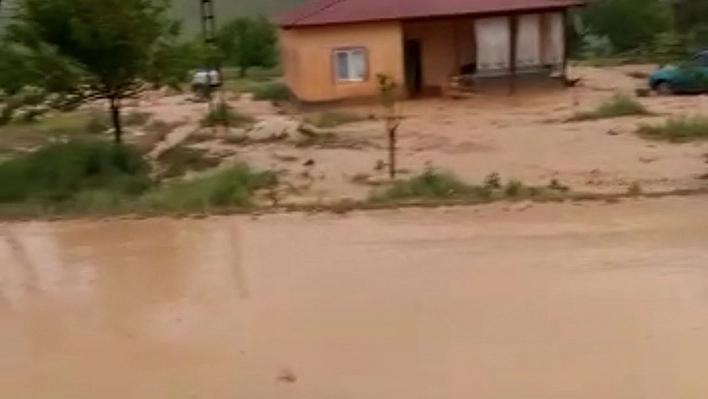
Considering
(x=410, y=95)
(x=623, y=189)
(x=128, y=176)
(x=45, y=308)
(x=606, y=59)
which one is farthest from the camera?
(x=606, y=59)

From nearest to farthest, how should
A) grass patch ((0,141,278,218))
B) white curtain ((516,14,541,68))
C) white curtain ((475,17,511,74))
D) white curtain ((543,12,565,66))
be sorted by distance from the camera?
grass patch ((0,141,278,218)), white curtain ((475,17,511,74)), white curtain ((516,14,541,68)), white curtain ((543,12,565,66))

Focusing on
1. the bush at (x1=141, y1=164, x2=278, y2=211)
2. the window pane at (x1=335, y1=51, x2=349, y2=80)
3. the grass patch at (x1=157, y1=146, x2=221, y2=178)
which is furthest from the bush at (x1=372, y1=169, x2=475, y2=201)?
the window pane at (x1=335, y1=51, x2=349, y2=80)

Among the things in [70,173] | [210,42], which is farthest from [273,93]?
[70,173]

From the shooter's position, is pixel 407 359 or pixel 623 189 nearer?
pixel 407 359

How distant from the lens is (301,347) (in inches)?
436

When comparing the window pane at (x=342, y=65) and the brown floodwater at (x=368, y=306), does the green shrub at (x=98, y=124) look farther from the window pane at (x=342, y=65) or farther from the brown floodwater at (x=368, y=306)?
the brown floodwater at (x=368, y=306)

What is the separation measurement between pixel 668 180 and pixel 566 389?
998cm

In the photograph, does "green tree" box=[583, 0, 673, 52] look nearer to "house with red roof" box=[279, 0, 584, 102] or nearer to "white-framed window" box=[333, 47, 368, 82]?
"house with red roof" box=[279, 0, 584, 102]

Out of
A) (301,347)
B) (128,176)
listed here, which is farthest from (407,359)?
(128,176)

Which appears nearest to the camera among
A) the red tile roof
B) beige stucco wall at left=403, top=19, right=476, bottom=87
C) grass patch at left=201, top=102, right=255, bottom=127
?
grass patch at left=201, top=102, right=255, bottom=127

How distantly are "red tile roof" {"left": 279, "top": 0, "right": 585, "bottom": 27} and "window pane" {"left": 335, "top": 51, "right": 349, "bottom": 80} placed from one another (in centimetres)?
90

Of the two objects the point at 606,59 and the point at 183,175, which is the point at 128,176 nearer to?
the point at 183,175

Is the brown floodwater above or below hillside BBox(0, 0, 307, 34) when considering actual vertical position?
below

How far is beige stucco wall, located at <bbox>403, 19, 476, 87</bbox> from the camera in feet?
110
